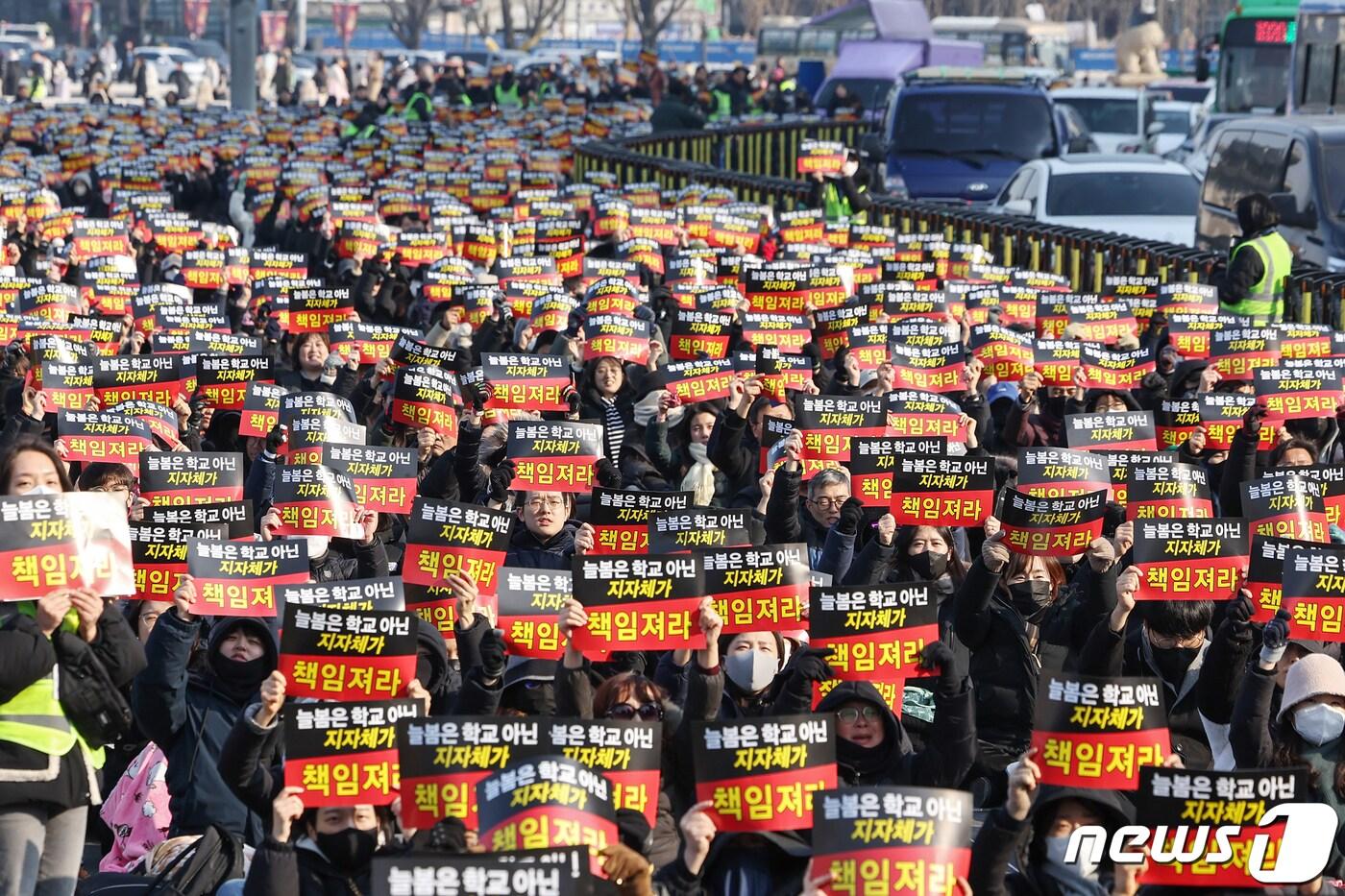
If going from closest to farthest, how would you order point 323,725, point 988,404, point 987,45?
1. point 323,725
2. point 988,404
3. point 987,45

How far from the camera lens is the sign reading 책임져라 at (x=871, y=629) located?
7.66 meters

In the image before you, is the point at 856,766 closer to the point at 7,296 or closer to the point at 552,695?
the point at 552,695

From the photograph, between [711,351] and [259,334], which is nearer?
[711,351]

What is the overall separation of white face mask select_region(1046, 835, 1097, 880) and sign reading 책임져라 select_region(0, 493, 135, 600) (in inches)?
103

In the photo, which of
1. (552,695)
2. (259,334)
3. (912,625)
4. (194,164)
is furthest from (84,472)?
(194,164)

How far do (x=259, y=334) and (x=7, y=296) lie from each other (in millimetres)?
1742

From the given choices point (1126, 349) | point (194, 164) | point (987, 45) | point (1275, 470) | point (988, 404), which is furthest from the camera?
point (987, 45)

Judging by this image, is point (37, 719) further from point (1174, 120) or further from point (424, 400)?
point (1174, 120)

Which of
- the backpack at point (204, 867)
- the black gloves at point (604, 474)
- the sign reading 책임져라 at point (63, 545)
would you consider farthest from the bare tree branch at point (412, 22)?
the backpack at point (204, 867)


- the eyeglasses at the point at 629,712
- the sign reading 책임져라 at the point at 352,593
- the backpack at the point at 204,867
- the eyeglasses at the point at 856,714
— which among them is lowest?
the backpack at the point at 204,867

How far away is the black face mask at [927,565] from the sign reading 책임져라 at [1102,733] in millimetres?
2650

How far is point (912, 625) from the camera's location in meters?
7.75

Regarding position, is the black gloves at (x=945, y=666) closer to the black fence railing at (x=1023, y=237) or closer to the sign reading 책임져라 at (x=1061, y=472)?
the sign reading 책임져라 at (x=1061, y=472)

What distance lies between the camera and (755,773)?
6336mm
